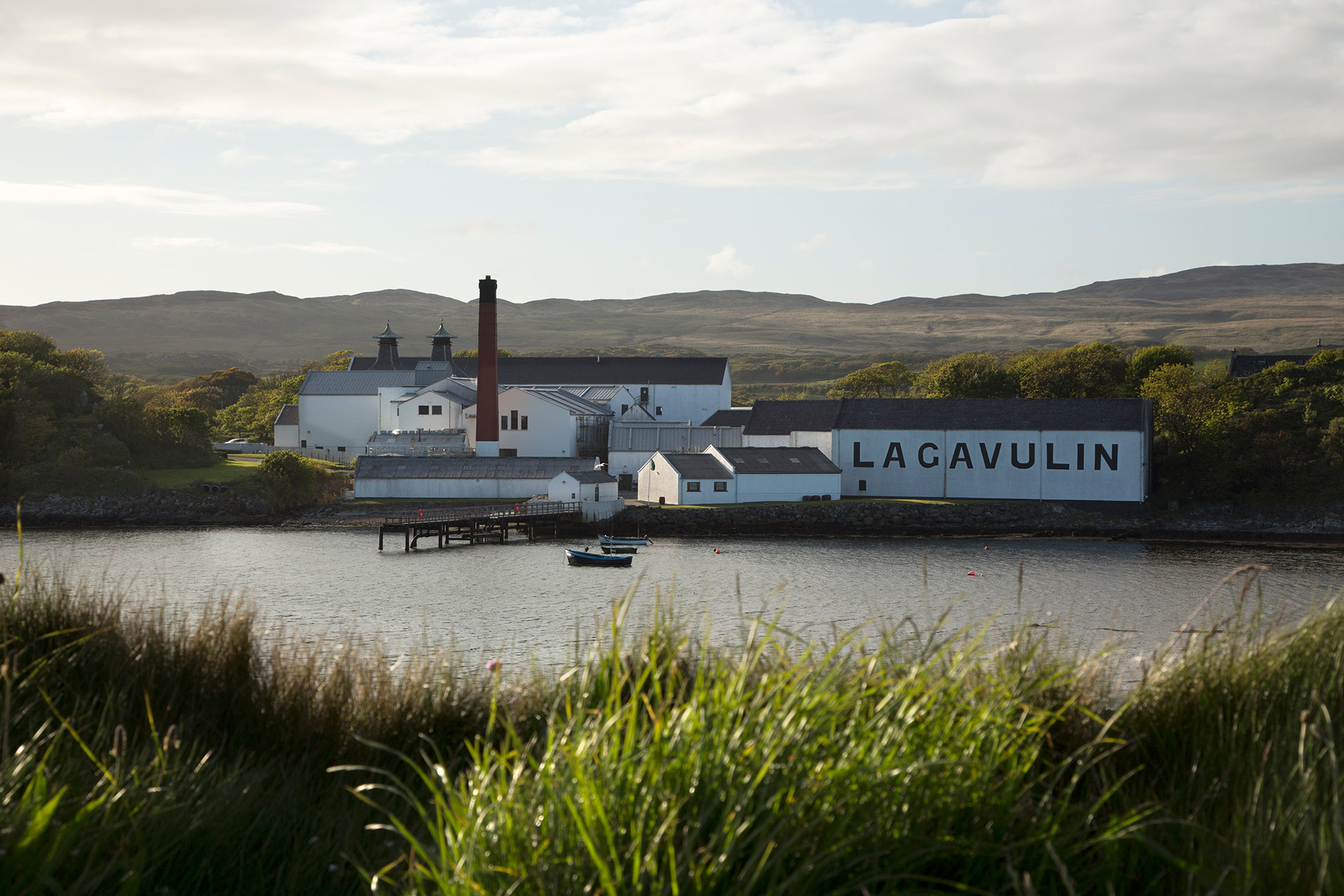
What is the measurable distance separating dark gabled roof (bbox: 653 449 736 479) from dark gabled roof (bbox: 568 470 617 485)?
273cm

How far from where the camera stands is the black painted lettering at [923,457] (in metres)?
55.5

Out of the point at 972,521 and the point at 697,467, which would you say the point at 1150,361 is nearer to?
the point at 972,521

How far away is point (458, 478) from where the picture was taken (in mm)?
57344

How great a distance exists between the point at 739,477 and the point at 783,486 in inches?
90.4

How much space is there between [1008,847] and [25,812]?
158 inches

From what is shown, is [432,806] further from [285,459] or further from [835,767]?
[285,459]

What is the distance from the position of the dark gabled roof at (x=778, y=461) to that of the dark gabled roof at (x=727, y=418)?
1218cm

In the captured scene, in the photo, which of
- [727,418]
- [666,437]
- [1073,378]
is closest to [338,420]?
[666,437]

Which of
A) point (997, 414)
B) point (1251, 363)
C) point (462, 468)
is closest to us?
point (997, 414)

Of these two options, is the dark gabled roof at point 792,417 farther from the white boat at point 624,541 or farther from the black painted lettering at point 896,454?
the white boat at point 624,541

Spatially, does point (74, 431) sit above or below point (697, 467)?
above

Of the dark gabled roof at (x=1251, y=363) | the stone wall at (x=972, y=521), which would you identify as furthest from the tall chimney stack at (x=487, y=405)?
the dark gabled roof at (x=1251, y=363)

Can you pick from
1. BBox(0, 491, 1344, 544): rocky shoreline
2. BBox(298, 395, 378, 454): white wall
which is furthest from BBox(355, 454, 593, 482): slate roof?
BBox(298, 395, 378, 454): white wall

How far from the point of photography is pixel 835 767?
15.0ft
